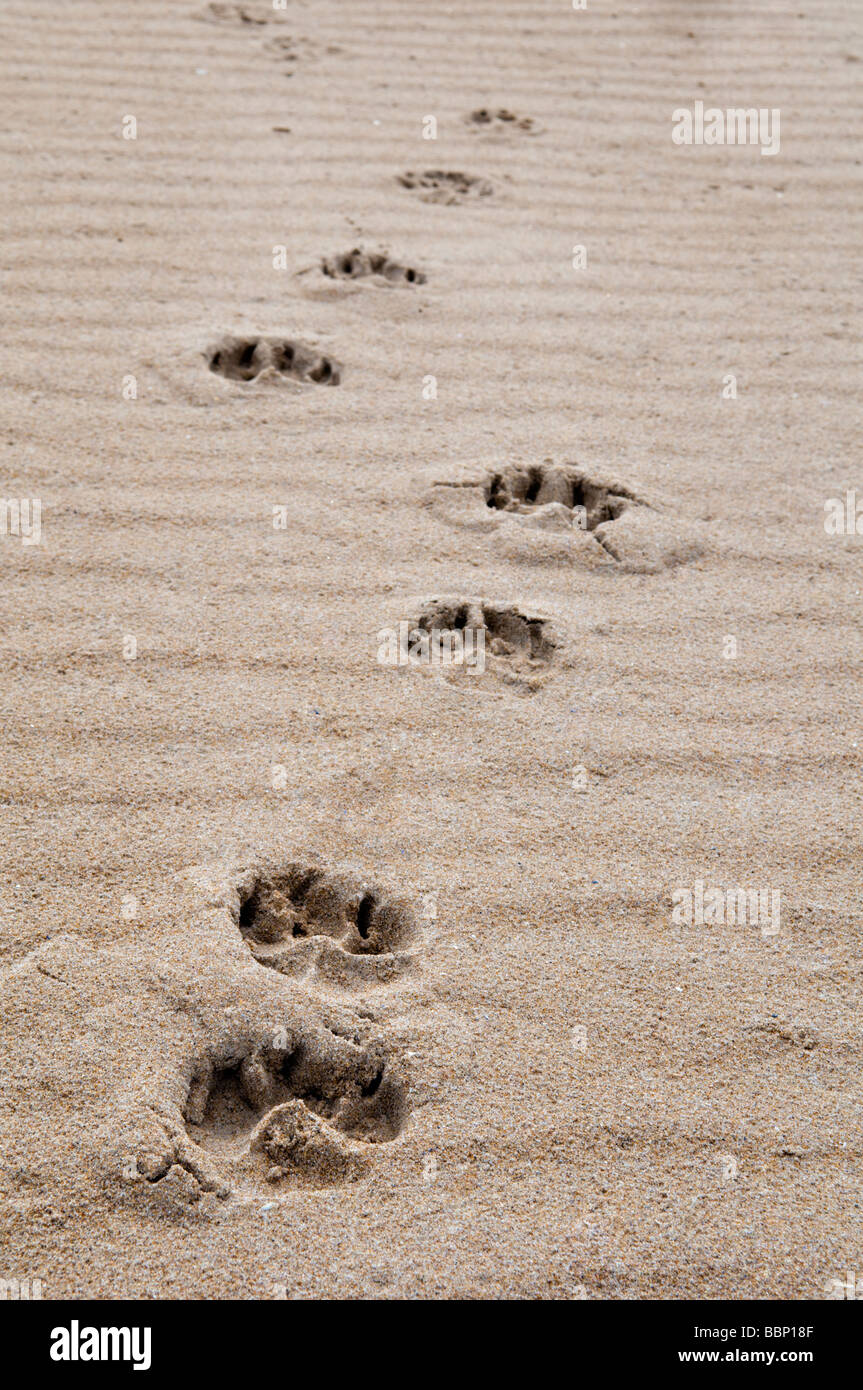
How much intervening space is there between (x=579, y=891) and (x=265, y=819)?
456 millimetres

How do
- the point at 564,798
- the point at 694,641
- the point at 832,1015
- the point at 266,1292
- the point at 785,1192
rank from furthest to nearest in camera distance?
the point at 694,641, the point at 564,798, the point at 832,1015, the point at 785,1192, the point at 266,1292

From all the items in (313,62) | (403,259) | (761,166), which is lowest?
(403,259)

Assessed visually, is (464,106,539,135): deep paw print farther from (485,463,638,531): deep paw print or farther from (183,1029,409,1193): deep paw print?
(183,1029,409,1193): deep paw print

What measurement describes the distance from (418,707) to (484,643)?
217mm

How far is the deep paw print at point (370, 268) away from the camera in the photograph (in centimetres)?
345

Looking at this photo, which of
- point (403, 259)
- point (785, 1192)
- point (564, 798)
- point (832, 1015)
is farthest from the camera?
point (403, 259)

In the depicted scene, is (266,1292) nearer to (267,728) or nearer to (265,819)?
(265,819)

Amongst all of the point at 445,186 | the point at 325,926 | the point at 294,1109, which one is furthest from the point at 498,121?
the point at 294,1109

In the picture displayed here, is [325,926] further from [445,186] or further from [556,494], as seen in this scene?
[445,186]

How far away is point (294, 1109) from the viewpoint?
5.30ft

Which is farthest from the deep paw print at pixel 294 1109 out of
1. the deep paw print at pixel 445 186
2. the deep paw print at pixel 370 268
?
the deep paw print at pixel 445 186

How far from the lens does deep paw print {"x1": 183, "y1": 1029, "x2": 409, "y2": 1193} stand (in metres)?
1.56

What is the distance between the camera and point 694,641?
2422 millimetres

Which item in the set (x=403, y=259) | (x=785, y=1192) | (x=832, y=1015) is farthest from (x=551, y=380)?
(x=785, y=1192)
